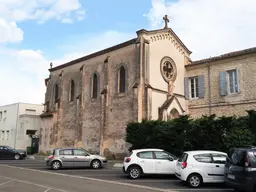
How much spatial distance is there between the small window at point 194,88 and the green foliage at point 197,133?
27.8 ft

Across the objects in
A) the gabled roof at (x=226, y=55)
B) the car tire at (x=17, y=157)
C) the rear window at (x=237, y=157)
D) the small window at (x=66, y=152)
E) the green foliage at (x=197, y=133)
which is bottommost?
the car tire at (x=17, y=157)

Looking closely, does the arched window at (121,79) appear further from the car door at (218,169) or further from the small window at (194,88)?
the car door at (218,169)

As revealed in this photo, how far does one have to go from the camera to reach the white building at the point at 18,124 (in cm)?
3725

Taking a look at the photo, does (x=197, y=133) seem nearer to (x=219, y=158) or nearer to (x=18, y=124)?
(x=219, y=158)

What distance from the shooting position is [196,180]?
11.3m

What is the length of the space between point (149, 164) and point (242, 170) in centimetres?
551

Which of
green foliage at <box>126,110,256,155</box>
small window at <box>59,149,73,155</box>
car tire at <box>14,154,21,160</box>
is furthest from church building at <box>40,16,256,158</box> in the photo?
small window at <box>59,149,73,155</box>

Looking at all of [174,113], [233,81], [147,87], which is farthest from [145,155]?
[233,81]

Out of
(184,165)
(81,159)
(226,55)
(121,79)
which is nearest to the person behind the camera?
(184,165)

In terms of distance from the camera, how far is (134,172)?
13.9 m

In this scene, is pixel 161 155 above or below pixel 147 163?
above

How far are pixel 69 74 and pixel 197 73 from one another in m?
14.5

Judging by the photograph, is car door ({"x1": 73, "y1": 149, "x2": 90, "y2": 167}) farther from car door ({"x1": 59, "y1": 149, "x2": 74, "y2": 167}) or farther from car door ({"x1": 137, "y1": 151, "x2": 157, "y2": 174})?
car door ({"x1": 137, "y1": 151, "x2": 157, "y2": 174})

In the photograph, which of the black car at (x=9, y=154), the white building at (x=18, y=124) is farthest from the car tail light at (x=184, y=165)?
the white building at (x=18, y=124)
